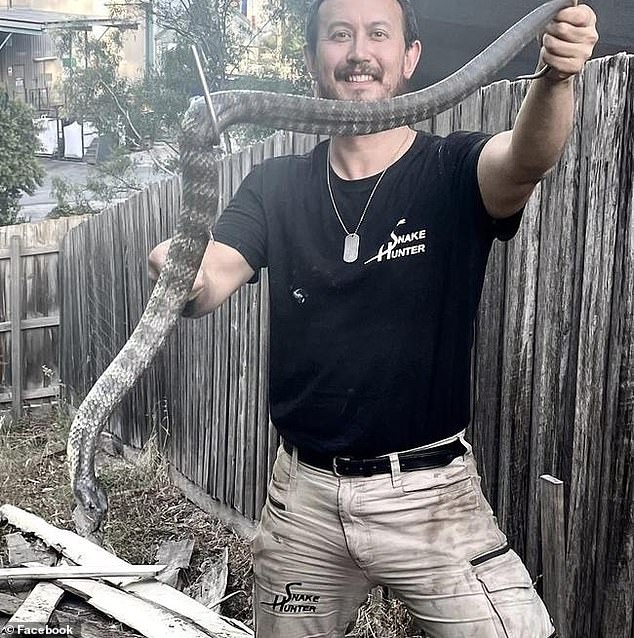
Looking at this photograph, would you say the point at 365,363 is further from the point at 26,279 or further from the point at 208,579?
the point at 26,279

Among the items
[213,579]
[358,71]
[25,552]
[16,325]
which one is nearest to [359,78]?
[358,71]

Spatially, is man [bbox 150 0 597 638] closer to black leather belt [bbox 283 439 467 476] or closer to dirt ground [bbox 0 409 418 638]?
black leather belt [bbox 283 439 467 476]

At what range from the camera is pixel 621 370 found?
8.55 feet

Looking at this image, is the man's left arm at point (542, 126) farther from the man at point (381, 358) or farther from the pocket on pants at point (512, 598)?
the pocket on pants at point (512, 598)

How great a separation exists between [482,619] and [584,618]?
3.30 ft

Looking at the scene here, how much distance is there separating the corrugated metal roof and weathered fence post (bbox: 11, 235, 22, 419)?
Result: 7.91 m

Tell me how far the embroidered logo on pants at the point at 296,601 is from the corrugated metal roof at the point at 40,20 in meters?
14.1

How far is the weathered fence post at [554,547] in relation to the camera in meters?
2.73

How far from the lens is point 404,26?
2.20 metres

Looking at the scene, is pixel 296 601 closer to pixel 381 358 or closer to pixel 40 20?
pixel 381 358

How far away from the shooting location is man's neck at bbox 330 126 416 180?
217 cm

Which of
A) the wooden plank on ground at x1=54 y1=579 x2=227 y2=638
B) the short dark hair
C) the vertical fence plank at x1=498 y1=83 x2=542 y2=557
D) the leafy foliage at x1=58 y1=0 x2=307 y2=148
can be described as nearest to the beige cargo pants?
the vertical fence plank at x1=498 y1=83 x2=542 y2=557

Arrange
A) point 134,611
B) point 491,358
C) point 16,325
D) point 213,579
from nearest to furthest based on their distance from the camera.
→ point 491,358 < point 134,611 < point 213,579 < point 16,325

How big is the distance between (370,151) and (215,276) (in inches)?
18.2
